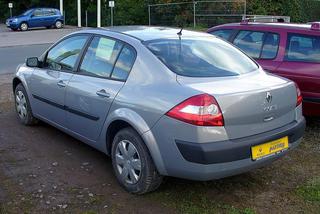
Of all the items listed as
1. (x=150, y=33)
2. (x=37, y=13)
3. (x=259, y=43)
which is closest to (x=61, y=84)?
(x=150, y=33)

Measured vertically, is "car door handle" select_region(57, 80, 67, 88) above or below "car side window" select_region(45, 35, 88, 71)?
below

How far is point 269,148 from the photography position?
13.7 ft

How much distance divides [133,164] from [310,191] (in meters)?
1.71

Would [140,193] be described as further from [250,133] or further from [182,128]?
[250,133]

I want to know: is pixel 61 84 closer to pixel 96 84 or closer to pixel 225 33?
pixel 96 84

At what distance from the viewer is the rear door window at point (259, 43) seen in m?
6.63

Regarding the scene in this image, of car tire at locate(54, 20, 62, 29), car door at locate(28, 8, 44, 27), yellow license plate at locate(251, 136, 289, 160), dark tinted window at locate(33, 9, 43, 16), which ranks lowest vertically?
yellow license plate at locate(251, 136, 289, 160)

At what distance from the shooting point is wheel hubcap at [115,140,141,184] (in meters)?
4.32

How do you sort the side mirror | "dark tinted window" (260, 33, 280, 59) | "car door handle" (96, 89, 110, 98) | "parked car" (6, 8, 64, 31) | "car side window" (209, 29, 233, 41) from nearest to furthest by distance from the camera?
"car door handle" (96, 89, 110, 98)
the side mirror
"dark tinted window" (260, 33, 280, 59)
"car side window" (209, 29, 233, 41)
"parked car" (6, 8, 64, 31)

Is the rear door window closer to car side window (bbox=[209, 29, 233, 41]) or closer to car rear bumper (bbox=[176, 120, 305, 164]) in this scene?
car side window (bbox=[209, 29, 233, 41])

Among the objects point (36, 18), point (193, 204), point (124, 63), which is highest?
point (36, 18)

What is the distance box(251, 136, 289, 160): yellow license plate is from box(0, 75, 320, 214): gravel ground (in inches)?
18.2

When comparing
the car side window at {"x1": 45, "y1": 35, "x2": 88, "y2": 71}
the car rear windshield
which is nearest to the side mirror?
the car side window at {"x1": 45, "y1": 35, "x2": 88, "y2": 71}

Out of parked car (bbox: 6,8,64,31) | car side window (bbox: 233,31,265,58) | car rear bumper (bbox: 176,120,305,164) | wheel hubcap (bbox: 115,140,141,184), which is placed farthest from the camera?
parked car (bbox: 6,8,64,31)
